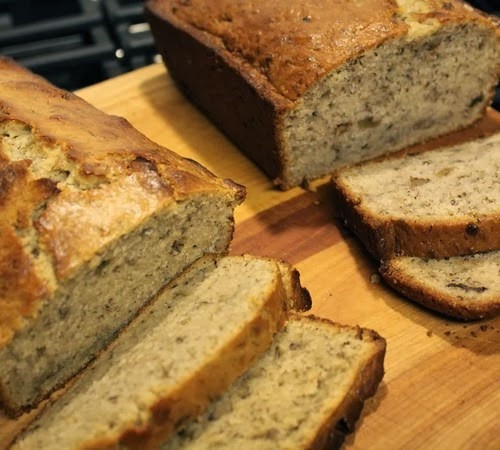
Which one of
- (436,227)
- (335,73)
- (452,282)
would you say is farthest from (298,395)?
(335,73)

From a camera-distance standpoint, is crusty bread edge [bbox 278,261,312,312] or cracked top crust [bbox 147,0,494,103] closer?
crusty bread edge [bbox 278,261,312,312]

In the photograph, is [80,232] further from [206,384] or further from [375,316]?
[375,316]

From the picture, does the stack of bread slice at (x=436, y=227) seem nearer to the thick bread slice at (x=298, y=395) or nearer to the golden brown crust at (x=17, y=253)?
the thick bread slice at (x=298, y=395)

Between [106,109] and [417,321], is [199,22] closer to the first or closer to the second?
[106,109]

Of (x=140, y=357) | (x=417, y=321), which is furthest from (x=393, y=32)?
(x=140, y=357)

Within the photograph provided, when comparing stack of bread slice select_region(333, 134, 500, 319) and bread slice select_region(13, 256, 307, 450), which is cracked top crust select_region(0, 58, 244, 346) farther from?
stack of bread slice select_region(333, 134, 500, 319)

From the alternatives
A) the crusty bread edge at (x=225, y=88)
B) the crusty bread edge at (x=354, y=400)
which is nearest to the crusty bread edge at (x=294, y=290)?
the crusty bread edge at (x=354, y=400)

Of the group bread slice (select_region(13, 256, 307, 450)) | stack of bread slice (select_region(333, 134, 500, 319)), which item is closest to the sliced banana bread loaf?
bread slice (select_region(13, 256, 307, 450))
